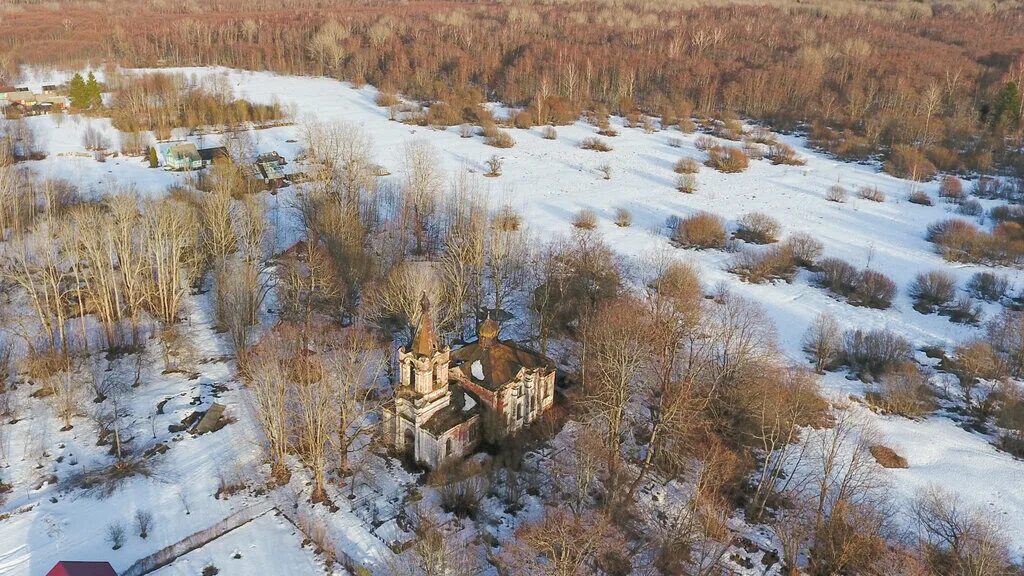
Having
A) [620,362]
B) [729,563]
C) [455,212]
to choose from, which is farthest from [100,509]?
[455,212]

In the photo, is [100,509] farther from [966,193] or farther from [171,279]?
[966,193]

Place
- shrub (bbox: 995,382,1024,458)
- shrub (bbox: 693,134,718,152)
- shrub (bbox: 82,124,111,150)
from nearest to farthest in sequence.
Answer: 1. shrub (bbox: 995,382,1024,458)
2. shrub (bbox: 82,124,111,150)
3. shrub (bbox: 693,134,718,152)

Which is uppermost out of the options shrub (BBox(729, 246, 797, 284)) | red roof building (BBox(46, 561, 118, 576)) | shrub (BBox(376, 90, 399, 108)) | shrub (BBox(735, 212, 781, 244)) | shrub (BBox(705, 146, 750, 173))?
shrub (BBox(376, 90, 399, 108))

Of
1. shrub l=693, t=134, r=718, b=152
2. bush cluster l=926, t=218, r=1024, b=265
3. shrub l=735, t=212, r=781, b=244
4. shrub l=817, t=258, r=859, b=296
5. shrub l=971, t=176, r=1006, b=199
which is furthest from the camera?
shrub l=693, t=134, r=718, b=152

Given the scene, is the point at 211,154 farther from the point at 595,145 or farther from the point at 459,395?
the point at 459,395

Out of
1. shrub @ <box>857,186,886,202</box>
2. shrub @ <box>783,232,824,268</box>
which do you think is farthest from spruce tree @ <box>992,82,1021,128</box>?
shrub @ <box>783,232,824,268</box>

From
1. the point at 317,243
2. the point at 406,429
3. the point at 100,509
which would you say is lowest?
the point at 100,509

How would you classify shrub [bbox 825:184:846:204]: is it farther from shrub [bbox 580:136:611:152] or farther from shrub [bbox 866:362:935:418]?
shrub [bbox 866:362:935:418]
